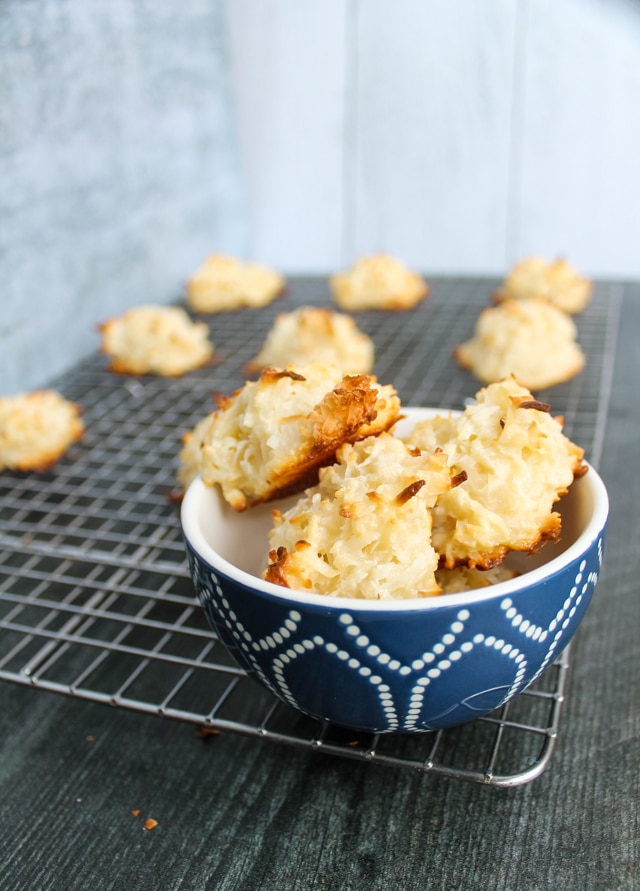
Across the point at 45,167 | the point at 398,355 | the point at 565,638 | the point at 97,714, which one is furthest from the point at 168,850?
the point at 45,167

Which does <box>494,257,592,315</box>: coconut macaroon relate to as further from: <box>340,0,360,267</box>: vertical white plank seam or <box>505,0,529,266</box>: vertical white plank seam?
<box>340,0,360,267</box>: vertical white plank seam

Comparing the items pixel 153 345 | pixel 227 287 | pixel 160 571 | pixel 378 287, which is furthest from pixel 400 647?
pixel 227 287

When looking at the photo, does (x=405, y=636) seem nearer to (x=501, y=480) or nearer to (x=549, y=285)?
(x=501, y=480)

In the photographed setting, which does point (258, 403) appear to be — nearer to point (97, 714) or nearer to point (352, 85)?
point (97, 714)

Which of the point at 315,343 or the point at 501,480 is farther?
the point at 315,343

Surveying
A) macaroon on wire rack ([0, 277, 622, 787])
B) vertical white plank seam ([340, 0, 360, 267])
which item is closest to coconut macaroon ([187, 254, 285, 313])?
macaroon on wire rack ([0, 277, 622, 787])

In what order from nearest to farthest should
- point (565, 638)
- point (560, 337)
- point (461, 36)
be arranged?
point (565, 638) → point (560, 337) → point (461, 36)
